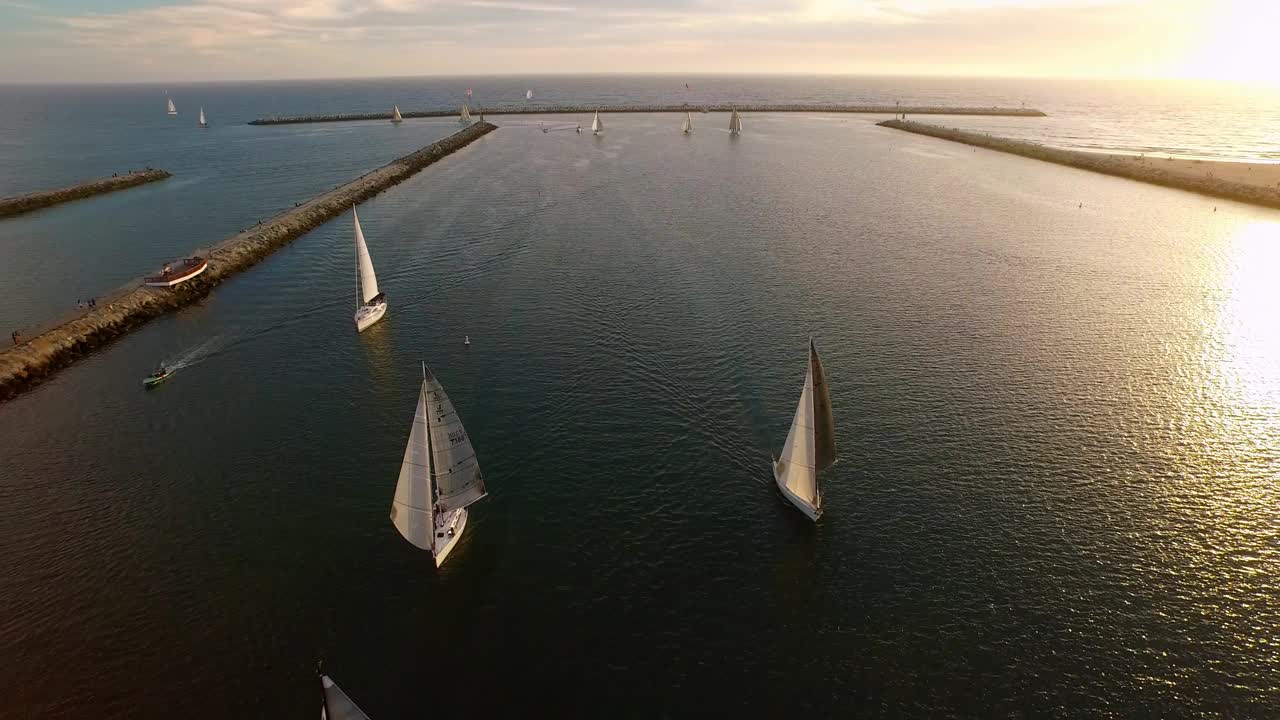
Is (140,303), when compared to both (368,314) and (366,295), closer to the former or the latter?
(366,295)

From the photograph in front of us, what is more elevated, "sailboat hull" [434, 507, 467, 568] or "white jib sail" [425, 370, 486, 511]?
"white jib sail" [425, 370, 486, 511]

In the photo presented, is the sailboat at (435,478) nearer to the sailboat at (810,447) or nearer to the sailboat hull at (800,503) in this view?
the sailboat hull at (800,503)

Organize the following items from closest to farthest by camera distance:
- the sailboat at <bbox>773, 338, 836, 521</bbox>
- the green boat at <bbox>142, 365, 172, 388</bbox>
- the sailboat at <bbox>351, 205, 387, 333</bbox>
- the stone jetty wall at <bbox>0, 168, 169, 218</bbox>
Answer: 1. the sailboat at <bbox>773, 338, 836, 521</bbox>
2. the green boat at <bbox>142, 365, 172, 388</bbox>
3. the sailboat at <bbox>351, 205, 387, 333</bbox>
4. the stone jetty wall at <bbox>0, 168, 169, 218</bbox>

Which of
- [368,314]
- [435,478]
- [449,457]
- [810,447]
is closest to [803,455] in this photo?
[810,447]

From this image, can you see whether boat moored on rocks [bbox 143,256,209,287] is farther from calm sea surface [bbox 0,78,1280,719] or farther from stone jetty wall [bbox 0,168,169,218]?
stone jetty wall [bbox 0,168,169,218]

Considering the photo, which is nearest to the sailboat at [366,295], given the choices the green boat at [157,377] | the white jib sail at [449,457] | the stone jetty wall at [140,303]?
the green boat at [157,377]

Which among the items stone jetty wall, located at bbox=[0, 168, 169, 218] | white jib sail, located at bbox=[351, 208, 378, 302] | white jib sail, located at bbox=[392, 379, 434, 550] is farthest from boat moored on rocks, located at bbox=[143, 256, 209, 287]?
stone jetty wall, located at bbox=[0, 168, 169, 218]

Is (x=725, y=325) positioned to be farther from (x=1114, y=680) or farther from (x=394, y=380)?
(x=1114, y=680)

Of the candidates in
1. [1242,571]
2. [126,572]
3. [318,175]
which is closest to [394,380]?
[126,572]
